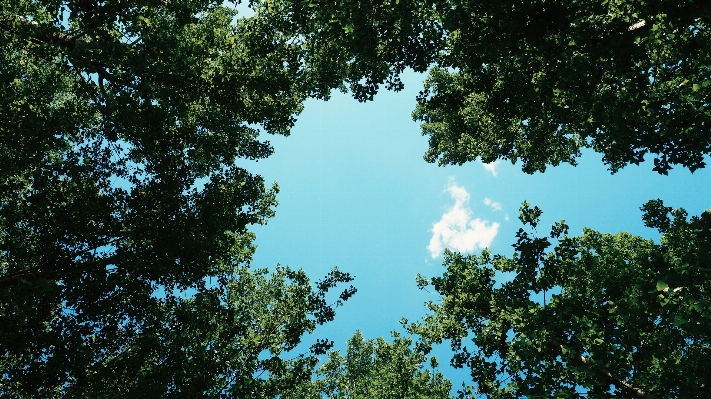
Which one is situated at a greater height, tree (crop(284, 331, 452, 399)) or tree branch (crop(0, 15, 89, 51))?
tree branch (crop(0, 15, 89, 51))

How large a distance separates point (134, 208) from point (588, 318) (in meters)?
11.4

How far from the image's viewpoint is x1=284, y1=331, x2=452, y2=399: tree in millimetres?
11721

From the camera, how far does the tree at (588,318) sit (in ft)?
19.0

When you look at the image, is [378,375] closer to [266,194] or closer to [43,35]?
[266,194]

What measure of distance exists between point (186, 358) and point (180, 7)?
9.44 metres

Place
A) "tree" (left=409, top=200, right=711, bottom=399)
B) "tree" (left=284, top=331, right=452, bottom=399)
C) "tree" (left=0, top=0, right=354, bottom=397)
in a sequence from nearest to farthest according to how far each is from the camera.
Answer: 1. "tree" (left=409, top=200, right=711, bottom=399)
2. "tree" (left=0, top=0, right=354, bottom=397)
3. "tree" (left=284, top=331, right=452, bottom=399)

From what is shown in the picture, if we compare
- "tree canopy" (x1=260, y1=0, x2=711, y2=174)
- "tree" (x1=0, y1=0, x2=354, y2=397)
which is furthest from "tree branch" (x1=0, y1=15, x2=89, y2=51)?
"tree canopy" (x1=260, y1=0, x2=711, y2=174)

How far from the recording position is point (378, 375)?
1438cm

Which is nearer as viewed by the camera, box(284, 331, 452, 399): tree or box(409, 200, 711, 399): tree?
box(409, 200, 711, 399): tree

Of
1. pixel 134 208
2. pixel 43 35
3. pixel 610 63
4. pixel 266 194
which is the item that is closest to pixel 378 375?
pixel 266 194

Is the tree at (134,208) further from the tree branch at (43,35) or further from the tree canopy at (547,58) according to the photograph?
the tree canopy at (547,58)

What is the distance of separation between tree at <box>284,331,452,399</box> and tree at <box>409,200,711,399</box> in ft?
5.24

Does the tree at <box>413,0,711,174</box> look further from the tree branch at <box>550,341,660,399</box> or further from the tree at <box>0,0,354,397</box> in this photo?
the tree at <box>0,0,354,397</box>

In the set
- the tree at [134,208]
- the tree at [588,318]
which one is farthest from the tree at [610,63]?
the tree at [134,208]
